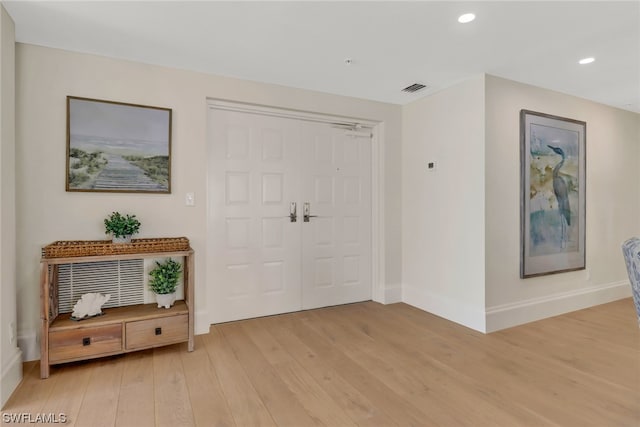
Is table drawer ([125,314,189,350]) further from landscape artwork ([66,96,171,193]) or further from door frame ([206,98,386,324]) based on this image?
door frame ([206,98,386,324])

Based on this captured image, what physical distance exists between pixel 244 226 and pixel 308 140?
118cm

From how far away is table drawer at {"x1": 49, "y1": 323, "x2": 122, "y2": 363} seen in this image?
2.32 m

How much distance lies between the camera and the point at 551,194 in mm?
3609

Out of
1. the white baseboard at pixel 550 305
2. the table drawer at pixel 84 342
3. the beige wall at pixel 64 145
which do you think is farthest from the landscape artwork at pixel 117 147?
the white baseboard at pixel 550 305

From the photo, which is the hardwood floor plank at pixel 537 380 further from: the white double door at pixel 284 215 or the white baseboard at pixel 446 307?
the white double door at pixel 284 215

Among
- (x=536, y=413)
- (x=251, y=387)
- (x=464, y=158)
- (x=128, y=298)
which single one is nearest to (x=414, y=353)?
(x=536, y=413)

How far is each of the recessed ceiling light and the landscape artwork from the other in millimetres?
2404

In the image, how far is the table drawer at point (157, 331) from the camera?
2531 mm

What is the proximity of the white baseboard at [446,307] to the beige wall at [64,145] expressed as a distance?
2.26 m

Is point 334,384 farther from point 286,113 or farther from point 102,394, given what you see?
point 286,113

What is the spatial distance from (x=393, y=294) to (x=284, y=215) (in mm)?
1648

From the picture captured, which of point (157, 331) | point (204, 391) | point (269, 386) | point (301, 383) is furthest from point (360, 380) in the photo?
point (157, 331)

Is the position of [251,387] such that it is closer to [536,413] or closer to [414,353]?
[414,353]

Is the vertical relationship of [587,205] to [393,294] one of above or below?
above
